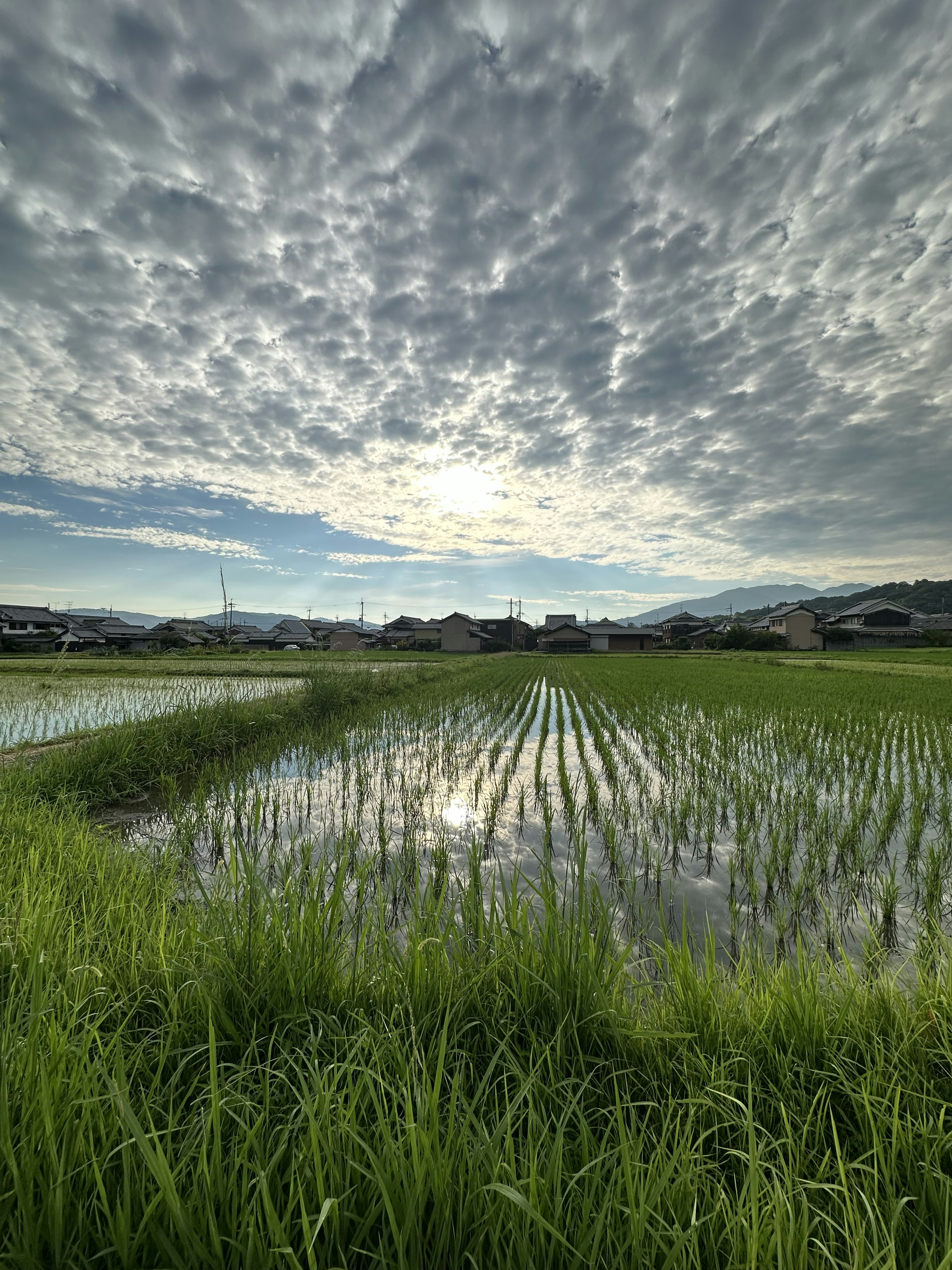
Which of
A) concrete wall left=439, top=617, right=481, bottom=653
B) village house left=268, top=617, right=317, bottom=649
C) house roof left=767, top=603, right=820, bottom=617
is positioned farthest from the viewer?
village house left=268, top=617, right=317, bottom=649

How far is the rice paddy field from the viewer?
1.05 metres

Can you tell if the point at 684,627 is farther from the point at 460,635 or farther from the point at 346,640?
the point at 346,640

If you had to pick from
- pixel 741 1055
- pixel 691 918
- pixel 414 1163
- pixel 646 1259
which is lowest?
pixel 691 918

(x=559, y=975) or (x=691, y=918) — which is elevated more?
(x=559, y=975)

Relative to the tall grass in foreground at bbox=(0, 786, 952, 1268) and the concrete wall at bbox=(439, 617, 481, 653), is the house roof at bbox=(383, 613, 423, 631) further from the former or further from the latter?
the tall grass in foreground at bbox=(0, 786, 952, 1268)

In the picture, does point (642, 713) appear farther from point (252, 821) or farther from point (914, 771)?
point (252, 821)

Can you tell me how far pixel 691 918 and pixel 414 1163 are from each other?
2820mm

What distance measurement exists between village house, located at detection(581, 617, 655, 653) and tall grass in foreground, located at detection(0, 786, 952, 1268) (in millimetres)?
51375

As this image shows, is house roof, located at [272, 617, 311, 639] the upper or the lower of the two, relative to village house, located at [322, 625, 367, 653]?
upper

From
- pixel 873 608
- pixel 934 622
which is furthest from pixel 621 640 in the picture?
pixel 934 622

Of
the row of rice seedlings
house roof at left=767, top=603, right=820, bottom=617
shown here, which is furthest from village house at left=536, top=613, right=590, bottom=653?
the row of rice seedlings

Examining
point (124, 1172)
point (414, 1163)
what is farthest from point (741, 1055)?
point (124, 1172)

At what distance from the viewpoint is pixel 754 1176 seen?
1.07 m

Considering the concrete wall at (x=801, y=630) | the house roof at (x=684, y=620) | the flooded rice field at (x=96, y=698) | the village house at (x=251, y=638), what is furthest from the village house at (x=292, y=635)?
the concrete wall at (x=801, y=630)
